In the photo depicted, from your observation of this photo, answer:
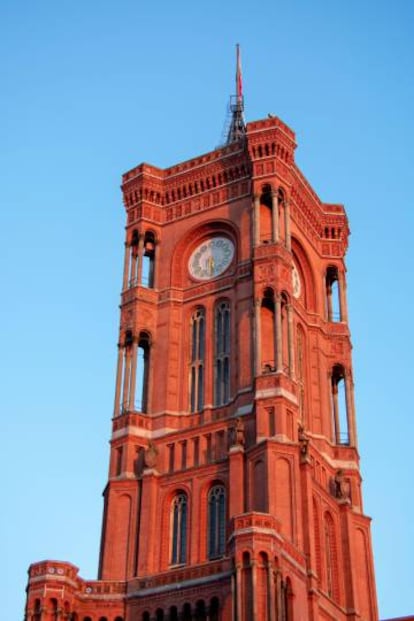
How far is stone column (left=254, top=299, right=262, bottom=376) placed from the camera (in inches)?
2180

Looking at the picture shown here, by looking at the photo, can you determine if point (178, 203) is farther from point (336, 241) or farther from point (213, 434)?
point (213, 434)

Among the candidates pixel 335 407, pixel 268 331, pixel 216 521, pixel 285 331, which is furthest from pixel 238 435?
pixel 335 407

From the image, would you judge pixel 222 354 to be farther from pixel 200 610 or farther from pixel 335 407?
pixel 200 610

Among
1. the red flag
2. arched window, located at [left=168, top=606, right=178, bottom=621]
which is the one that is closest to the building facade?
arched window, located at [left=168, top=606, right=178, bottom=621]

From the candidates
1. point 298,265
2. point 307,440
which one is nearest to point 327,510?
point 307,440

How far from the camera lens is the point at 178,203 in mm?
64875

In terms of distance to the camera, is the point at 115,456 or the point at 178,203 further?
the point at 178,203

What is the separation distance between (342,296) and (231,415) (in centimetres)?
1276

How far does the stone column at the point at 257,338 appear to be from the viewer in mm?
55372

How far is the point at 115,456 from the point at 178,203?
14.8 meters

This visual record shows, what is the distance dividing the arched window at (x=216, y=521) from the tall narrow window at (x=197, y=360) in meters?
5.04

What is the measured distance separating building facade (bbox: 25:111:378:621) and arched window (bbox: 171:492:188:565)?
50mm

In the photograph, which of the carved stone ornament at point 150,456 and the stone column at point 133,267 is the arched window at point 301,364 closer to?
the carved stone ornament at point 150,456

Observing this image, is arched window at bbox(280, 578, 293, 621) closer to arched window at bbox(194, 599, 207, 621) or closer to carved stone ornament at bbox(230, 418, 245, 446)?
arched window at bbox(194, 599, 207, 621)
